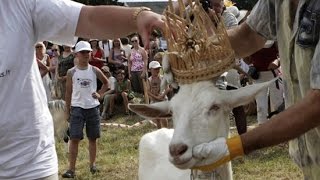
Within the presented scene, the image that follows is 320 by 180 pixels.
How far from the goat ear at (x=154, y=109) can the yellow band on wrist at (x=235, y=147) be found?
0.86 m

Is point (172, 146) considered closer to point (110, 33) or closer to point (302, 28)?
point (110, 33)

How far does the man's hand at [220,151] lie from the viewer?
237cm

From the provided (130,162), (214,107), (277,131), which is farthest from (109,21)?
(130,162)

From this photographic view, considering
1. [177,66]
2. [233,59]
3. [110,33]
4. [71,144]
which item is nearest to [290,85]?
[233,59]

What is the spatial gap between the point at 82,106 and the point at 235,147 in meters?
5.57

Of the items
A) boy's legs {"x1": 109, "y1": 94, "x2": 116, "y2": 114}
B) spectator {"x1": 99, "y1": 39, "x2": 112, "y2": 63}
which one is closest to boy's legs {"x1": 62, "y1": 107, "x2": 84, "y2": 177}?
boy's legs {"x1": 109, "y1": 94, "x2": 116, "y2": 114}

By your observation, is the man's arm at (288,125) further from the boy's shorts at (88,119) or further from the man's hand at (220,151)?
the boy's shorts at (88,119)

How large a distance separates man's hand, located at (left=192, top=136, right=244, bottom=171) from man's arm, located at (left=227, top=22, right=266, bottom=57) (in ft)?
2.54

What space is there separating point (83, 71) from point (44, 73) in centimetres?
196

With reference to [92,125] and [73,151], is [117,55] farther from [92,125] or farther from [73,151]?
[73,151]

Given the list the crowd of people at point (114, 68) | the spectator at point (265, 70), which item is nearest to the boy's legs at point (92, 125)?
the spectator at point (265, 70)

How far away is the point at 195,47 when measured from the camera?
9.73 ft

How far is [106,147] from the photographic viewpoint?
946 centimetres

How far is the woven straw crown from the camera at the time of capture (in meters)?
2.96
